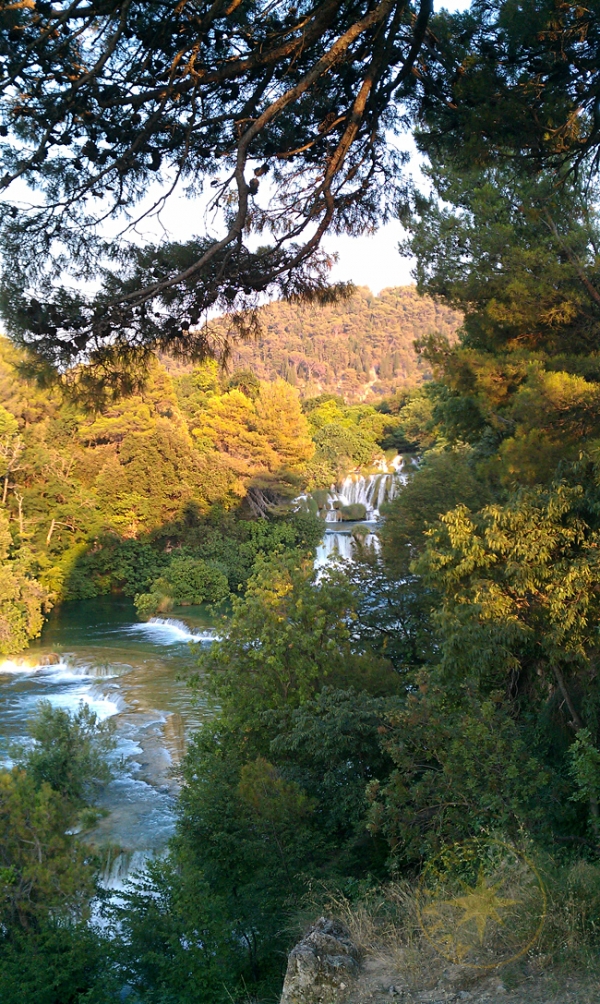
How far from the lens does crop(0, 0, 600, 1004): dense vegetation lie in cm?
610

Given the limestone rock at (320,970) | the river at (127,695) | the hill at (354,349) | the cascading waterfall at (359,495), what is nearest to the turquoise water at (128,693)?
the river at (127,695)

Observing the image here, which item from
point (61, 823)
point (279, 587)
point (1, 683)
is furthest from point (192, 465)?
point (61, 823)

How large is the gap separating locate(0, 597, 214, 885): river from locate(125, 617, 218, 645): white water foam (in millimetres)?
33

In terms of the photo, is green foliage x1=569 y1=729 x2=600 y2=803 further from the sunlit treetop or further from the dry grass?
the sunlit treetop

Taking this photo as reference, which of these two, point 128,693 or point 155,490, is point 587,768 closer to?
point 128,693

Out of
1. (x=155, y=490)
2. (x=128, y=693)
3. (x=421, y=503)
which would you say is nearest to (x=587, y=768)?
(x=421, y=503)

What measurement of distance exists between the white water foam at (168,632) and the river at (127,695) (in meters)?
0.03

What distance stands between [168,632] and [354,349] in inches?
4535

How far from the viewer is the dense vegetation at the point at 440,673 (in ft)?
20.0

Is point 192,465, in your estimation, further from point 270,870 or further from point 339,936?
point 339,936

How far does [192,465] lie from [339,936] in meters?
33.2

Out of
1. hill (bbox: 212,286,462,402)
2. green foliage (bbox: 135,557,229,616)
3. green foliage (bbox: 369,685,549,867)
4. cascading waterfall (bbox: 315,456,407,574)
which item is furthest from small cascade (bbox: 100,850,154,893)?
hill (bbox: 212,286,462,402)

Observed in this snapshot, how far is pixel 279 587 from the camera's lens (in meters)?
13.2

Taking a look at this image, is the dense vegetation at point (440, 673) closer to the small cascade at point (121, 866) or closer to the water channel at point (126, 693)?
the water channel at point (126, 693)
